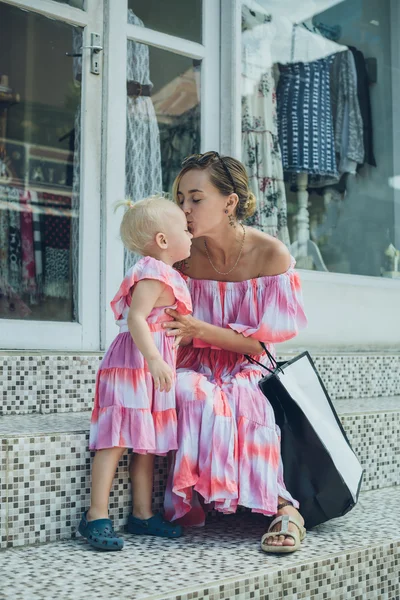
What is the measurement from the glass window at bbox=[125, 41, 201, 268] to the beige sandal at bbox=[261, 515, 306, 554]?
1.90 m

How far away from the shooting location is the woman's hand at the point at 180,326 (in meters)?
2.26

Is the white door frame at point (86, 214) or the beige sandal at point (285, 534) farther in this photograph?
the white door frame at point (86, 214)

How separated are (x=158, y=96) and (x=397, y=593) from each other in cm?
305

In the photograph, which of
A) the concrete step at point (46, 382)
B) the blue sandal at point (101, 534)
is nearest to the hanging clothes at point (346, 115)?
the concrete step at point (46, 382)

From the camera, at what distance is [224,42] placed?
13.5ft

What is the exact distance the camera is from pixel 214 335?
7.94 feet

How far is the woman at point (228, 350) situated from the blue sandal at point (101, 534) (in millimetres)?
245

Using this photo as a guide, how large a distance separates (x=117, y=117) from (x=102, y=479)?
215 cm

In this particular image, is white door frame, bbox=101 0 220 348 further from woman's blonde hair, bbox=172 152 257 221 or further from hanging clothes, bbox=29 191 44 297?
woman's blonde hair, bbox=172 152 257 221

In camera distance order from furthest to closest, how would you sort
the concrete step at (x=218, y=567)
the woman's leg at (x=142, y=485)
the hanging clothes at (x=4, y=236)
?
the hanging clothes at (x=4, y=236) < the woman's leg at (x=142, y=485) < the concrete step at (x=218, y=567)

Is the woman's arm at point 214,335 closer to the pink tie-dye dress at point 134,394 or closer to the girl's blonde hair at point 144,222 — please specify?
the pink tie-dye dress at point 134,394

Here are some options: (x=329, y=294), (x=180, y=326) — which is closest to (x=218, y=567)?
(x=180, y=326)

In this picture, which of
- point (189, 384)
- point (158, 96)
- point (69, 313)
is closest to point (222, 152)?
point (158, 96)

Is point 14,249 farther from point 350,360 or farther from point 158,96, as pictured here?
point 350,360
